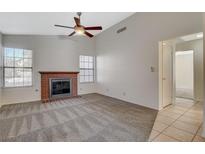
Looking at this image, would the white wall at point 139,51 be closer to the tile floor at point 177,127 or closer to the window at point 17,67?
the tile floor at point 177,127

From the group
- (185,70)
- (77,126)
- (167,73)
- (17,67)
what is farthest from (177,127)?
(185,70)

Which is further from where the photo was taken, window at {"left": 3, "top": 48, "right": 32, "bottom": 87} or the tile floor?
window at {"left": 3, "top": 48, "right": 32, "bottom": 87}

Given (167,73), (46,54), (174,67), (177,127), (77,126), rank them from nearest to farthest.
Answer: (177,127) → (77,126) → (167,73) → (174,67) → (46,54)

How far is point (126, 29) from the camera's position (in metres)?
→ 4.46

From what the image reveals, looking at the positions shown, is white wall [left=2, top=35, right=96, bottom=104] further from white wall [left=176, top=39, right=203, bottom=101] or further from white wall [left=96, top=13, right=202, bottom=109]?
white wall [left=176, top=39, right=203, bottom=101]

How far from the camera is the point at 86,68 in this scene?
6441 millimetres

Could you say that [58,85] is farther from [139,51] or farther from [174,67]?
[174,67]

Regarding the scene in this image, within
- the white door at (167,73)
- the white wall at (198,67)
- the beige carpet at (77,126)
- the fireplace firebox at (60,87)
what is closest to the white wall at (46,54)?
the fireplace firebox at (60,87)

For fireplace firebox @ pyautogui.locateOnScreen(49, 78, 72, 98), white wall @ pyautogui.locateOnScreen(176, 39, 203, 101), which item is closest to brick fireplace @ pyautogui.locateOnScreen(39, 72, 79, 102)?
fireplace firebox @ pyautogui.locateOnScreen(49, 78, 72, 98)

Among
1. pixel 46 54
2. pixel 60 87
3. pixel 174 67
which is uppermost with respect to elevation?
pixel 46 54

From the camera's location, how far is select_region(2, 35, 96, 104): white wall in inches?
175

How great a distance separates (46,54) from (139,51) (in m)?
4.16

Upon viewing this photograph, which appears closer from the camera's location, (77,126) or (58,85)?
(77,126)

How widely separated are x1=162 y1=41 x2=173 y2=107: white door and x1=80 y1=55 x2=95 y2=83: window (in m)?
4.05
